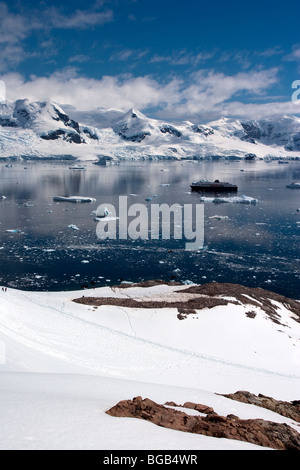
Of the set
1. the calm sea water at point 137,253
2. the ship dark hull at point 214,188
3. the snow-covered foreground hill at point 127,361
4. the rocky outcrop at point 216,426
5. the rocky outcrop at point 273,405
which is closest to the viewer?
the snow-covered foreground hill at point 127,361

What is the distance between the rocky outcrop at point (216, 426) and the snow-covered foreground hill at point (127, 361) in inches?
11.0

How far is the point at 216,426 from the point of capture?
637 centimetres

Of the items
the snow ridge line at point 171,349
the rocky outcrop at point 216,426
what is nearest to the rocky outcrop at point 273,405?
the rocky outcrop at point 216,426

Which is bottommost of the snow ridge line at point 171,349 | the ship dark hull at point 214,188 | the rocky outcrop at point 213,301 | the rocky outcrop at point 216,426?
the snow ridge line at point 171,349

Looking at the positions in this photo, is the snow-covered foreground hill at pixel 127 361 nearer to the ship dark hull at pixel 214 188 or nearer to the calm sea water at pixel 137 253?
the calm sea water at pixel 137 253

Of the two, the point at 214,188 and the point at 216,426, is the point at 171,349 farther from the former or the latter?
the point at 214,188

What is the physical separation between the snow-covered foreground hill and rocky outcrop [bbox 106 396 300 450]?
28cm

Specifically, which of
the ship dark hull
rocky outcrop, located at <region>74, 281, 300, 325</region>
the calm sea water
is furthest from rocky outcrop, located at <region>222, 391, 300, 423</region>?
the ship dark hull

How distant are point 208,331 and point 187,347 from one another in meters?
1.47

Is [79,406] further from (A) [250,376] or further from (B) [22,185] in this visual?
(B) [22,185]

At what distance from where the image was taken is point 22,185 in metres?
66.1

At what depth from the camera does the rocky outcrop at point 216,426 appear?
6165 mm

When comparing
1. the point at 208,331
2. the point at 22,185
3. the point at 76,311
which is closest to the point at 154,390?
the point at 208,331

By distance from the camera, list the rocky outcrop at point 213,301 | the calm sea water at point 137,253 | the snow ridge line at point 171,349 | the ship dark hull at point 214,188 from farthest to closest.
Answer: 1. the ship dark hull at point 214,188
2. the calm sea water at point 137,253
3. the rocky outcrop at point 213,301
4. the snow ridge line at point 171,349
